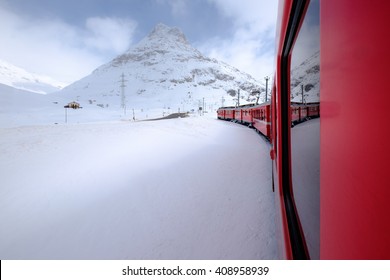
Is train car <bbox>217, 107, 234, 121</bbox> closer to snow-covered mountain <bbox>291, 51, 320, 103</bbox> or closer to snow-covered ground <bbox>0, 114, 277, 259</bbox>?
snow-covered ground <bbox>0, 114, 277, 259</bbox>

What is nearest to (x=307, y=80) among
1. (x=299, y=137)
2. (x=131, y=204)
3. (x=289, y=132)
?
(x=299, y=137)

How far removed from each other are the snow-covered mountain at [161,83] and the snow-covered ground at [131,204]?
88292 mm

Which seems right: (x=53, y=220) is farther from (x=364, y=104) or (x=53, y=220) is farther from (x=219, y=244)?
(x=364, y=104)

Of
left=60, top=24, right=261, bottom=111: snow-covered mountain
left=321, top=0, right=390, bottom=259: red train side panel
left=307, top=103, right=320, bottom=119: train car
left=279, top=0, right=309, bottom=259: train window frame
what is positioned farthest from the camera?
left=60, top=24, right=261, bottom=111: snow-covered mountain

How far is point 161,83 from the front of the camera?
143875 millimetres

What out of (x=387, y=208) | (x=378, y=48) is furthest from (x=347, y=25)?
(x=387, y=208)

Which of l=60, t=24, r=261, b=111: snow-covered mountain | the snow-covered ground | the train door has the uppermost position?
l=60, t=24, r=261, b=111: snow-covered mountain

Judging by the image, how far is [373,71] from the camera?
557mm

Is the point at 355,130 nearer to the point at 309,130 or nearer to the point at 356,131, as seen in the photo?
the point at 356,131

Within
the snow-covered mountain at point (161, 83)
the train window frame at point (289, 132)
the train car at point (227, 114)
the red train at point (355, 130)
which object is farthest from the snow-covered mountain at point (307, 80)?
the snow-covered mountain at point (161, 83)

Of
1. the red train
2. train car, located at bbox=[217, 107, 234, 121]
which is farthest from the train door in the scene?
train car, located at bbox=[217, 107, 234, 121]

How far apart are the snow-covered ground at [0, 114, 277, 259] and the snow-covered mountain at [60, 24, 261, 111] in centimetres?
8829

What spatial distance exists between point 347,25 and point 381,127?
0.41 m

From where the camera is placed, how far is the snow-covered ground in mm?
3039
